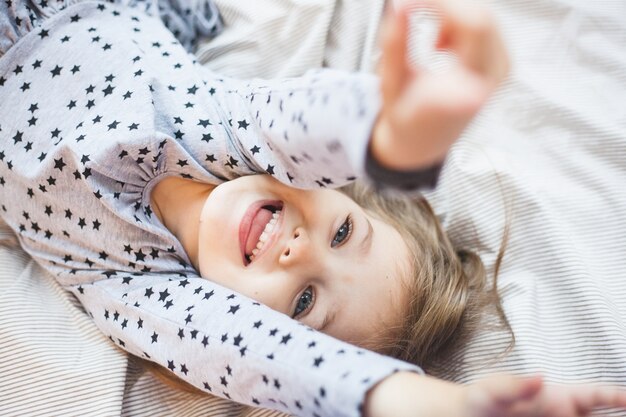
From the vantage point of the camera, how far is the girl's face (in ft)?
2.87

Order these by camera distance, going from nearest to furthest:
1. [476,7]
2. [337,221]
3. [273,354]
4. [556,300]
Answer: [476,7] < [273,354] < [337,221] < [556,300]

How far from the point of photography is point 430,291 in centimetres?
97

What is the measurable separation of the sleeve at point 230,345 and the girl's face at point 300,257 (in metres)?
0.04

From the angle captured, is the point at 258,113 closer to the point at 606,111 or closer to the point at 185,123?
the point at 185,123

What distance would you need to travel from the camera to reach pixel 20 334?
0.93 meters

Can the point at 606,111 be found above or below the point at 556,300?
above

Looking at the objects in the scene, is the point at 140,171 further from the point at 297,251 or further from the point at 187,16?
the point at 187,16

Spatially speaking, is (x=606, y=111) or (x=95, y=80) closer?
(x=95, y=80)

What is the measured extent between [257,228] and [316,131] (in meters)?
0.26

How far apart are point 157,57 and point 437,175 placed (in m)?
0.57

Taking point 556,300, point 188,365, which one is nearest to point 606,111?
point 556,300

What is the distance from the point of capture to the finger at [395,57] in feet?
1.85

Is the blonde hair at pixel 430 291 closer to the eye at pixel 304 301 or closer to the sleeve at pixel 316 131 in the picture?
the eye at pixel 304 301

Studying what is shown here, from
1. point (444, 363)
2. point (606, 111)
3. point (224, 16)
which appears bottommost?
point (444, 363)
